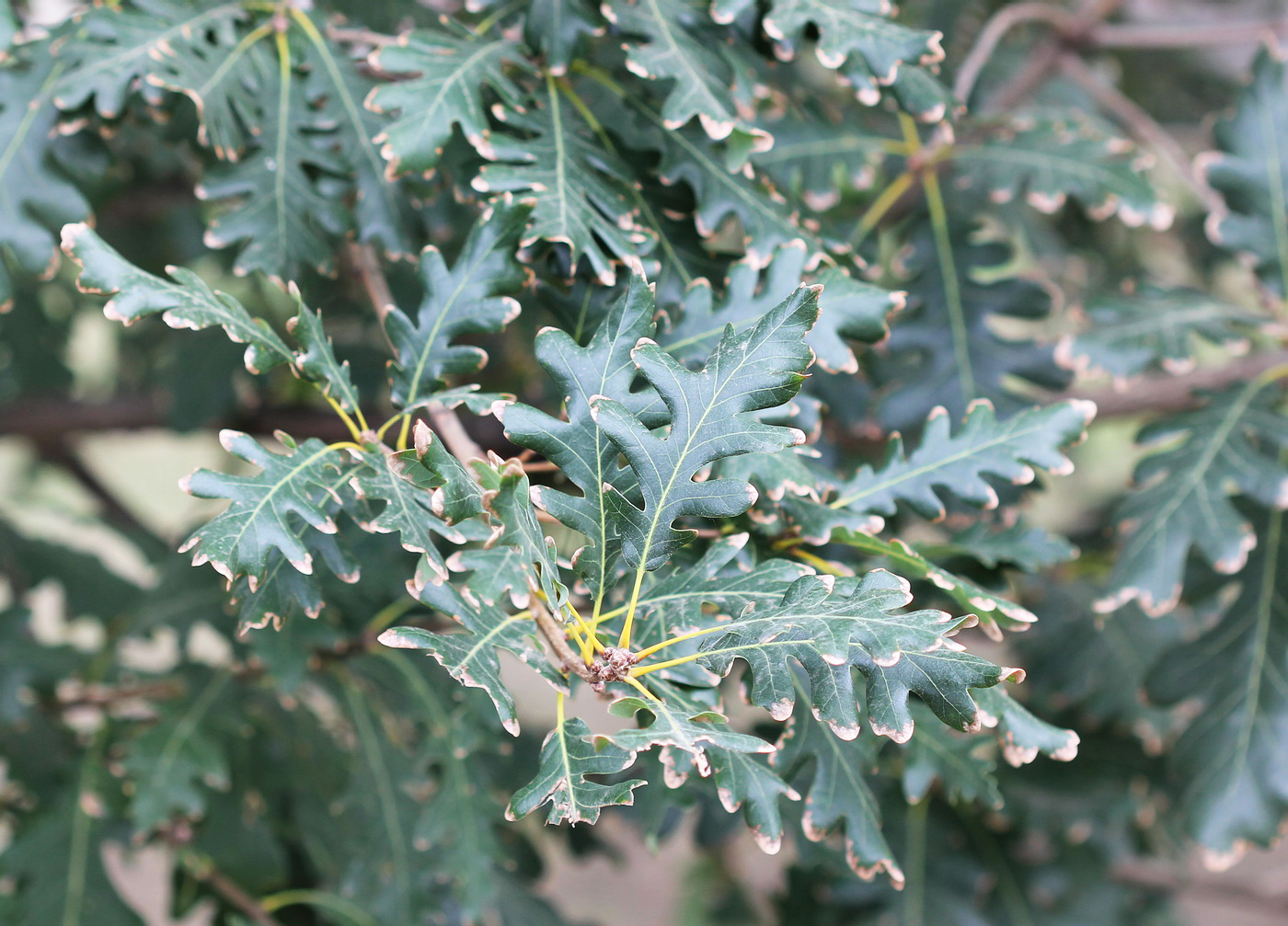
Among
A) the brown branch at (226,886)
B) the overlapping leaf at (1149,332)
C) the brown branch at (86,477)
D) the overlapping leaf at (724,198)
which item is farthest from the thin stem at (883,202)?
the brown branch at (86,477)

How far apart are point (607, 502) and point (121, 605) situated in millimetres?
1171

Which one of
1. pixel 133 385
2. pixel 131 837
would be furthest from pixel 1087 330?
pixel 133 385

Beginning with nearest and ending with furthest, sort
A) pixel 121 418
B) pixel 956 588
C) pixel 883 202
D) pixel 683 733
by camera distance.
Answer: pixel 683 733 → pixel 956 588 → pixel 883 202 → pixel 121 418

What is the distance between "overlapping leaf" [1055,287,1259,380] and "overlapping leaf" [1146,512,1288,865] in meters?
0.21

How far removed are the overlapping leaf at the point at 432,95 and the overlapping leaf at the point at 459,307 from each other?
A: 2.5 inches

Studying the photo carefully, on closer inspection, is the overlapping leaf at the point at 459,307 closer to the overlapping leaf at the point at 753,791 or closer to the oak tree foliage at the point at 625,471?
the oak tree foliage at the point at 625,471

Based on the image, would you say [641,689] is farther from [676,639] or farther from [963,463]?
[963,463]

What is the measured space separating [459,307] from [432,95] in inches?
6.7

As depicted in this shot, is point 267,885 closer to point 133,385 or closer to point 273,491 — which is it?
point 273,491

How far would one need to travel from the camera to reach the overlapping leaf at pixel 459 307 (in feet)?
2.34

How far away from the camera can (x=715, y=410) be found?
1.98 ft

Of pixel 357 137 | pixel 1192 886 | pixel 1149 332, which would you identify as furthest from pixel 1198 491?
pixel 1192 886

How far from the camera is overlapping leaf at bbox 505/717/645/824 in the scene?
20.7 inches

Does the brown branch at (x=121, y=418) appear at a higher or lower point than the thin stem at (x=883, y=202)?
lower
